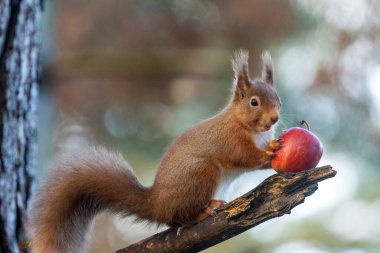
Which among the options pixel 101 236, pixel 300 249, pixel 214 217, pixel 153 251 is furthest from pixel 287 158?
pixel 101 236

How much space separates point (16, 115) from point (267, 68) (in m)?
0.78

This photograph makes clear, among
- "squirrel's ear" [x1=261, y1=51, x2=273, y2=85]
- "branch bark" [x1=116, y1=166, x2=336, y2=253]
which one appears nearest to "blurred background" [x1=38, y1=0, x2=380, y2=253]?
"squirrel's ear" [x1=261, y1=51, x2=273, y2=85]

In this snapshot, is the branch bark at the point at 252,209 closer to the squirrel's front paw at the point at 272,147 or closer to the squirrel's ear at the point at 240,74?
the squirrel's front paw at the point at 272,147

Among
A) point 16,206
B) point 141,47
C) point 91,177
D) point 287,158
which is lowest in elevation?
point 16,206

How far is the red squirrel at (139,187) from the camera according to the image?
1.84m

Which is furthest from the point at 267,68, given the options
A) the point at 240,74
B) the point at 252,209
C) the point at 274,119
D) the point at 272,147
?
the point at 252,209

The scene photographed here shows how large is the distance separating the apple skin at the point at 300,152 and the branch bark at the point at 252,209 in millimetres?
216

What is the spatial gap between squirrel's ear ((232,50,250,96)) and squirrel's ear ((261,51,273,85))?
70mm

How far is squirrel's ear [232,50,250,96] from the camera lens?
206 centimetres

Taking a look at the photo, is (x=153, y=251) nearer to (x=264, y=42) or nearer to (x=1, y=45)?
(x=1, y=45)

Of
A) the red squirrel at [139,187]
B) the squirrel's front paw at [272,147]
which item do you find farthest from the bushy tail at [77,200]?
the squirrel's front paw at [272,147]

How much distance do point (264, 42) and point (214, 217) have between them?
142 centimetres

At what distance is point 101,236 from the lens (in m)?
2.91

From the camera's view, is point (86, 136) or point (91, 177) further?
point (86, 136)
